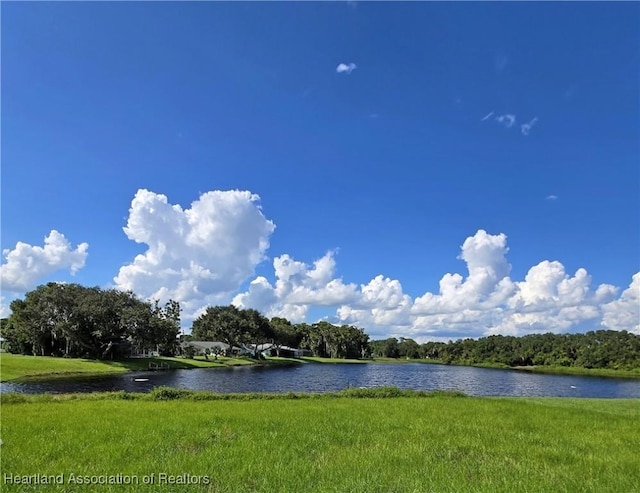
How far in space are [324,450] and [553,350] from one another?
510 ft

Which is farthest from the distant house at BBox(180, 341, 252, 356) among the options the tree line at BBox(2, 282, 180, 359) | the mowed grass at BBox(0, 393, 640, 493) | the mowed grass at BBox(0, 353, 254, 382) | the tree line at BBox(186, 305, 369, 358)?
the mowed grass at BBox(0, 393, 640, 493)

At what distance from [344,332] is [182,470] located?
17646cm

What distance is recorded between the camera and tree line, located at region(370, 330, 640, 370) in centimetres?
12488

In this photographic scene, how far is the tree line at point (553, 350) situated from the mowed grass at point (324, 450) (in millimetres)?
124804

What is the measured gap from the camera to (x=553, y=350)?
477 feet

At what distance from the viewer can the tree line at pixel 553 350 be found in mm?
124875

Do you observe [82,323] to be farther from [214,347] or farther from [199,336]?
[199,336]

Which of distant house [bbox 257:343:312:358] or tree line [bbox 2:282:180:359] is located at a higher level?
tree line [bbox 2:282:180:359]

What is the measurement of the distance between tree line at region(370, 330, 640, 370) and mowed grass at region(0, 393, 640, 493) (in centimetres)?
12480

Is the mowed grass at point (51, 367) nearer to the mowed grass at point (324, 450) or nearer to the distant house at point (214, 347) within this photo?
the distant house at point (214, 347)

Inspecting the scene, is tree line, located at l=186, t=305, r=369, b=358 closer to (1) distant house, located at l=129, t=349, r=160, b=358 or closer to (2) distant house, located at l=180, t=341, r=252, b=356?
(2) distant house, located at l=180, t=341, r=252, b=356

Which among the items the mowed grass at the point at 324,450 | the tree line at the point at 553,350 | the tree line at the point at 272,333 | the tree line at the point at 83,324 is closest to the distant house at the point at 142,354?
the tree line at the point at 83,324

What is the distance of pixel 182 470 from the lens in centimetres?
1078

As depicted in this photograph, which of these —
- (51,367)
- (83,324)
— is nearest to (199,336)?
(83,324)
